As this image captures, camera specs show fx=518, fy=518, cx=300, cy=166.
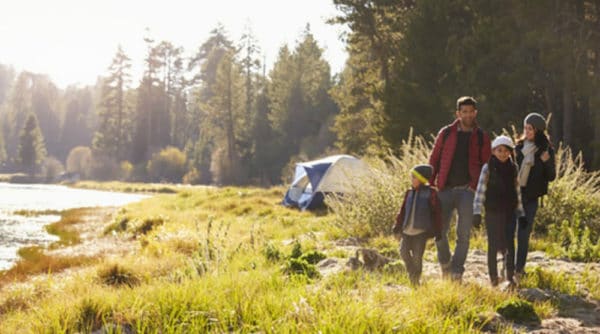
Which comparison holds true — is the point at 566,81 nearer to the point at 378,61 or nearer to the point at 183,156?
the point at 378,61

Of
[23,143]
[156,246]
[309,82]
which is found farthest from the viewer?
[23,143]

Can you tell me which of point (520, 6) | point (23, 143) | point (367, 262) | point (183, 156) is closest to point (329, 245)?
point (367, 262)

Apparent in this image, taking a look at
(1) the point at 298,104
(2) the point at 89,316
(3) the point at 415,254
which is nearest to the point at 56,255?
(2) the point at 89,316

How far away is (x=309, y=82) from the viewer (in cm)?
4859

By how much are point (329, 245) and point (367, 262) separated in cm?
261

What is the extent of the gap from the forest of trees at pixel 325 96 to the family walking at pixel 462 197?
943 cm

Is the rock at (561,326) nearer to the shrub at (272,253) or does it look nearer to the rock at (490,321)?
the rock at (490,321)

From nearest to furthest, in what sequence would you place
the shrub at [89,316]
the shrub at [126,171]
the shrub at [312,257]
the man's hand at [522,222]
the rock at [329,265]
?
Answer: the shrub at [89,316]
the man's hand at [522,222]
the rock at [329,265]
the shrub at [312,257]
the shrub at [126,171]

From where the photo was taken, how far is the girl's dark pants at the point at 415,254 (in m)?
5.29

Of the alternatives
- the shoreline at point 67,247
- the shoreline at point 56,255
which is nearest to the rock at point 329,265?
the shoreline at point 56,255

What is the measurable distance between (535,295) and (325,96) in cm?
4202

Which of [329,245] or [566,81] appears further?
[566,81]

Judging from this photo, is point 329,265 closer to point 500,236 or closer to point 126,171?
point 500,236

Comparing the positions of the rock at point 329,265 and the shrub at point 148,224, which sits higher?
the rock at point 329,265
